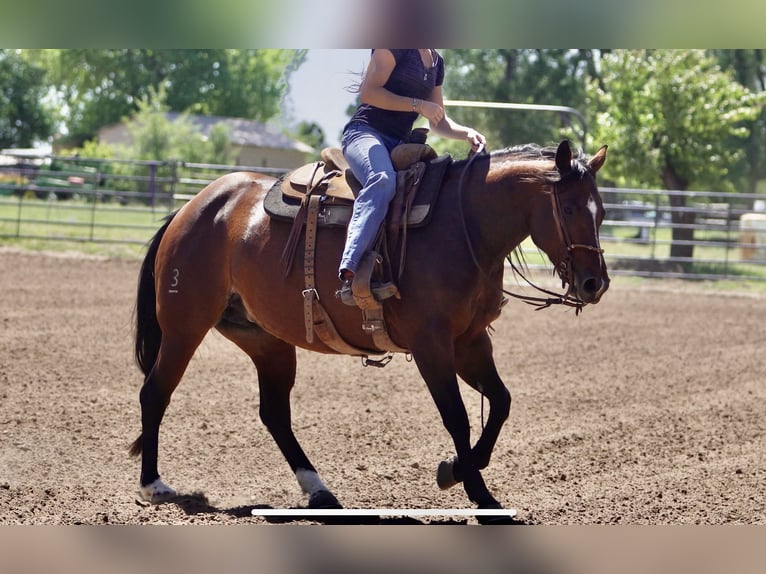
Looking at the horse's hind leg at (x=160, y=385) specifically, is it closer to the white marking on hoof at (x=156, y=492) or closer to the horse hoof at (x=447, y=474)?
the white marking on hoof at (x=156, y=492)

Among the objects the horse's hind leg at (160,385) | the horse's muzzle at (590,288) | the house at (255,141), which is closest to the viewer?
the horse's muzzle at (590,288)

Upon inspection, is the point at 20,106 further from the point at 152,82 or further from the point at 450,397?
the point at 450,397

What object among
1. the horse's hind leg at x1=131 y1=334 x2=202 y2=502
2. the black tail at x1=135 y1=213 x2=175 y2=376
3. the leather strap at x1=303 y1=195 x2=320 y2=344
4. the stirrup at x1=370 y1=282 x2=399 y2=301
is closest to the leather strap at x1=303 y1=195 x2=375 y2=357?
→ the leather strap at x1=303 y1=195 x2=320 y2=344

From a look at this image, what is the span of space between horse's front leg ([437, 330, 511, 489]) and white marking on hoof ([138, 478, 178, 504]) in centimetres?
144

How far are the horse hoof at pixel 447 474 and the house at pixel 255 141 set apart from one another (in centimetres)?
5198

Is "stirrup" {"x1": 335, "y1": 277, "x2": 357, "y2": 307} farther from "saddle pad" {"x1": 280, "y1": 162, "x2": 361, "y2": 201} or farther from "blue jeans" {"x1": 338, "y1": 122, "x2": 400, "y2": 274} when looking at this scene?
"saddle pad" {"x1": 280, "y1": 162, "x2": 361, "y2": 201}

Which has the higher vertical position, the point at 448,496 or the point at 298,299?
the point at 298,299

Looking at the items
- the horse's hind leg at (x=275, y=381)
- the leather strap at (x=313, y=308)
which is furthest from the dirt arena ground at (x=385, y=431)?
the leather strap at (x=313, y=308)

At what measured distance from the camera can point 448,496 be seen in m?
4.98

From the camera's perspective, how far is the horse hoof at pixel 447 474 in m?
4.33

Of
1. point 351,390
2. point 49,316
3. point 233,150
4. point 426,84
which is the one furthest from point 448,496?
point 233,150
